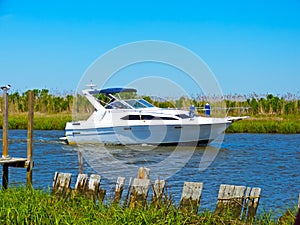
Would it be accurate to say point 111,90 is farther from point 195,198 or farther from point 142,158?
point 195,198

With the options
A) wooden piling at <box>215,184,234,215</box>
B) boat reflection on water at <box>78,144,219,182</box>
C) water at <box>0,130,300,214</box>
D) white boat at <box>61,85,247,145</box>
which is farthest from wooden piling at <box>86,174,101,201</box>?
white boat at <box>61,85,247,145</box>

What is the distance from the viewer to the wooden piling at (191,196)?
6230 millimetres

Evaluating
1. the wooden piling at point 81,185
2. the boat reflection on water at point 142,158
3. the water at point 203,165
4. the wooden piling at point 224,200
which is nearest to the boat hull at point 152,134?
the boat reflection on water at point 142,158

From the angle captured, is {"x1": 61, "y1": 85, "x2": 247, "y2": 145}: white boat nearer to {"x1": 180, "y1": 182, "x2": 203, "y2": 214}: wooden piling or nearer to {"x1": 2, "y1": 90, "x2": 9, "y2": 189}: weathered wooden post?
{"x1": 2, "y1": 90, "x2": 9, "y2": 189}: weathered wooden post

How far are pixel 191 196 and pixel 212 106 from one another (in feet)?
72.4

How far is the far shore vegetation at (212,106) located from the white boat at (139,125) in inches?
72.9

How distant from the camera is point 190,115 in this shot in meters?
22.6

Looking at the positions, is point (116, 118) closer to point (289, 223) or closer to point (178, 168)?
point (178, 168)

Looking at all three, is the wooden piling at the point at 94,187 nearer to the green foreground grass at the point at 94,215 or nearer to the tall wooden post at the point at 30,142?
the green foreground grass at the point at 94,215

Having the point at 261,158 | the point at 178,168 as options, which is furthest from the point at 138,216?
the point at 261,158

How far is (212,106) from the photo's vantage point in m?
28.1

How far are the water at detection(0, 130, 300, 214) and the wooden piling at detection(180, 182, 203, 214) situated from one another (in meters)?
3.13

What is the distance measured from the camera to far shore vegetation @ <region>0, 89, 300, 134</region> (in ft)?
96.7

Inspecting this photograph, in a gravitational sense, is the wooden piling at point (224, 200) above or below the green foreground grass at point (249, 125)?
below
